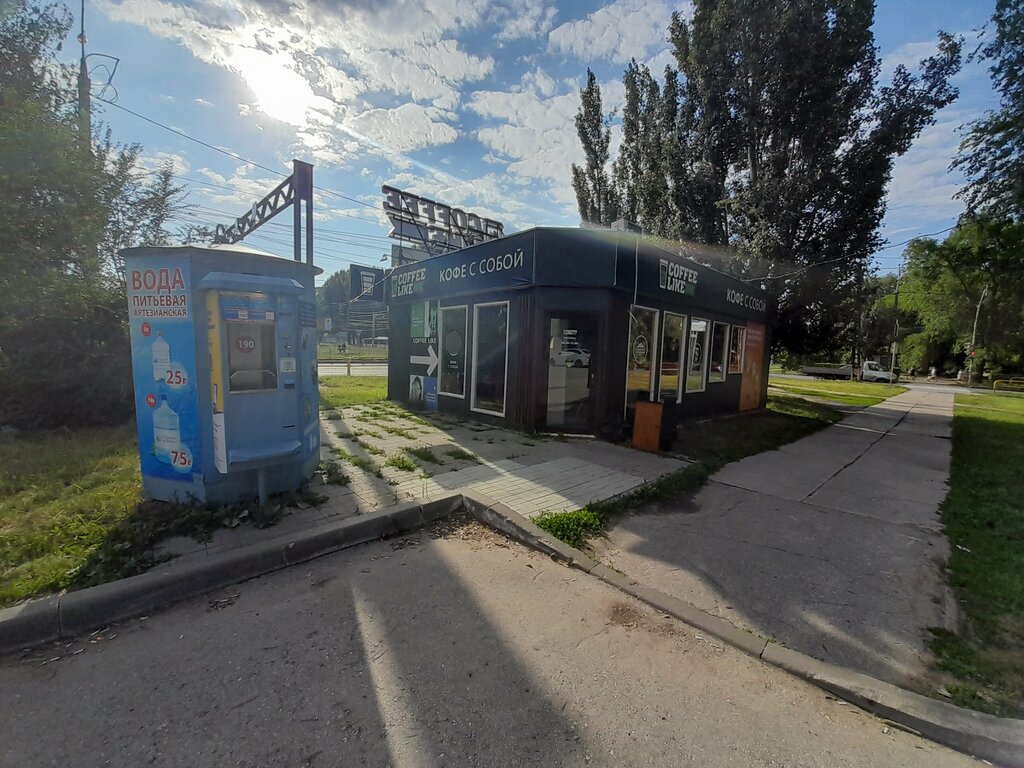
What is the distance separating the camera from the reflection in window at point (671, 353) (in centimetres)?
934

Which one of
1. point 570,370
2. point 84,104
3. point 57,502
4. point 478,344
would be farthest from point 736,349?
point 84,104

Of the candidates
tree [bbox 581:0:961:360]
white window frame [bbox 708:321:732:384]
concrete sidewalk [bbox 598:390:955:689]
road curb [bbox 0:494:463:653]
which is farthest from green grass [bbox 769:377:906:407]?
road curb [bbox 0:494:463:653]

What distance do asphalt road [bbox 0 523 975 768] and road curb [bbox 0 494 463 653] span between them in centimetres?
14

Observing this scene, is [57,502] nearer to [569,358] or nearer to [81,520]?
[81,520]

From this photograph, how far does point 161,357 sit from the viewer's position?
3.98 meters

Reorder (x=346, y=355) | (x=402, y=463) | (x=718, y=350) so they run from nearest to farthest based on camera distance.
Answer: (x=402, y=463) < (x=718, y=350) < (x=346, y=355)

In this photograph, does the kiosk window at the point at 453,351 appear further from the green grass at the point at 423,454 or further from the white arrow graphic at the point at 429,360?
the green grass at the point at 423,454

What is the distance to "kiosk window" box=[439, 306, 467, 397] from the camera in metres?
9.48

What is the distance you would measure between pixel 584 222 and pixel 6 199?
22.5 meters

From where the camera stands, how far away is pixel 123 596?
9.23ft

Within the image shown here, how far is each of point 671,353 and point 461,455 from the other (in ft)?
18.3

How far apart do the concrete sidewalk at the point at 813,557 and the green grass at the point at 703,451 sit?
0.22 m

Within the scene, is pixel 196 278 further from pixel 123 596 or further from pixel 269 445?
pixel 123 596

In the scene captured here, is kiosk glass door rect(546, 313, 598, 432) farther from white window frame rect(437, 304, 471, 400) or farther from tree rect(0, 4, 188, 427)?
tree rect(0, 4, 188, 427)
